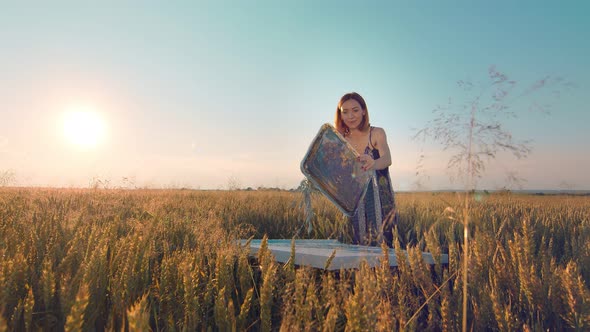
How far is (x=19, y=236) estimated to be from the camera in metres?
2.49

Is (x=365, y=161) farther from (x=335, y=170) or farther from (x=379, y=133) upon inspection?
(x=379, y=133)

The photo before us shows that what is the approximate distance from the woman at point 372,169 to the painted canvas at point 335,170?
254 mm

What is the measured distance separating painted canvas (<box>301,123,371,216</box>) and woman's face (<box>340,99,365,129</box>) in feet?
2.78

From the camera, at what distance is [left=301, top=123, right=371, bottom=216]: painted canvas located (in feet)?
12.5

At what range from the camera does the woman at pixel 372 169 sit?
4.43 m

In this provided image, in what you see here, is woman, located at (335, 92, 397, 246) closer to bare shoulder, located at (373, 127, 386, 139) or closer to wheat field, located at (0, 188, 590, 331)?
bare shoulder, located at (373, 127, 386, 139)

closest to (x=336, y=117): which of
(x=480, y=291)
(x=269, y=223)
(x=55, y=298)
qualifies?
(x=269, y=223)

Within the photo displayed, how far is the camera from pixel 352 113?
4738 millimetres

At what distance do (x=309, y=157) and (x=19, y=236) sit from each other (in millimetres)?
2238

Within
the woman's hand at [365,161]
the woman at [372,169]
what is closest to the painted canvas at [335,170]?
the woman's hand at [365,161]

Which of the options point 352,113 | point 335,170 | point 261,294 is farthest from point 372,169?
point 261,294

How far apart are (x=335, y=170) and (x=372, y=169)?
1.39 feet

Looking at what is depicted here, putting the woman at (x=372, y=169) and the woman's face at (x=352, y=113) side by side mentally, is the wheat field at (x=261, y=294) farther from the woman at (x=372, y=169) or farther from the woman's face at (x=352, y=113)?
the woman's face at (x=352, y=113)

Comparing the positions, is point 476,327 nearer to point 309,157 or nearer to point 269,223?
point 309,157
